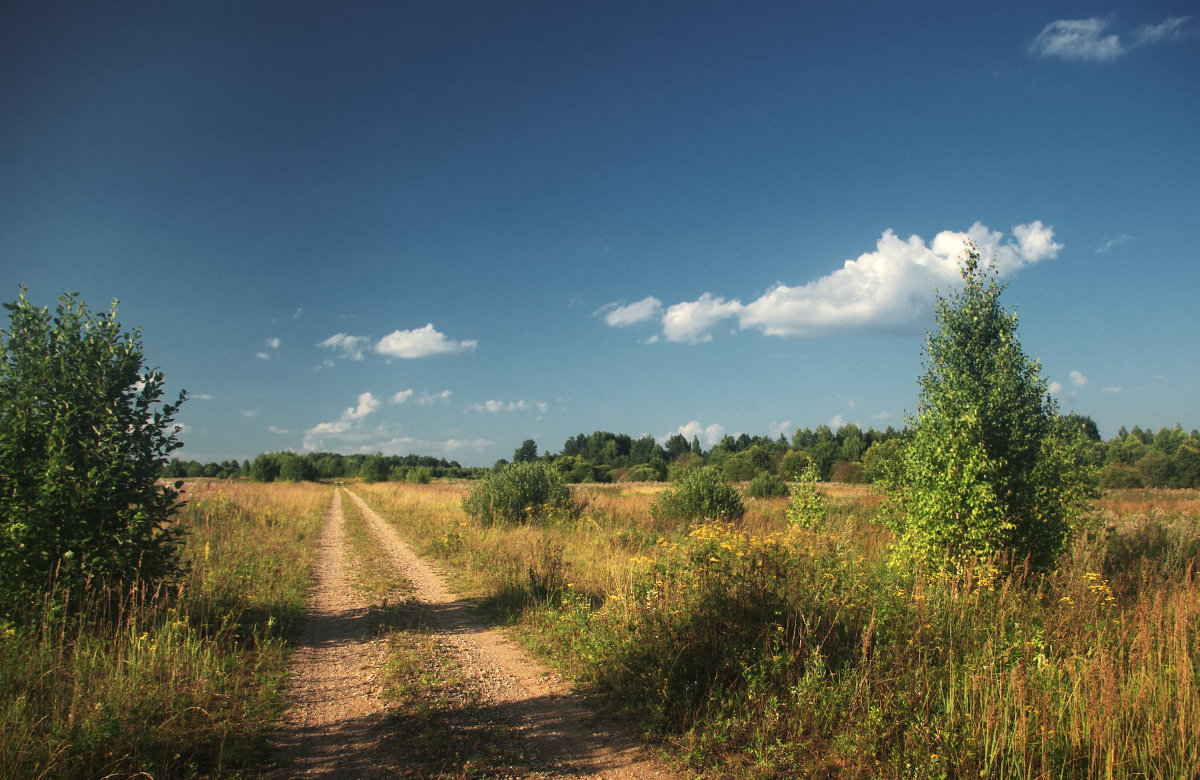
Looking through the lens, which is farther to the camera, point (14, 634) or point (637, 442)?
point (637, 442)

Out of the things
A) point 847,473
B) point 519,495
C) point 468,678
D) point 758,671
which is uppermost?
point 519,495

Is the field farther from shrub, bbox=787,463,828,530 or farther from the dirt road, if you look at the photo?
shrub, bbox=787,463,828,530

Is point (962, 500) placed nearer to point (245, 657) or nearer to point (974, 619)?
point (974, 619)

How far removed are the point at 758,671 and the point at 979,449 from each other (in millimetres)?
5442

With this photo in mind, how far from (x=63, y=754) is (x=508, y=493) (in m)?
14.1

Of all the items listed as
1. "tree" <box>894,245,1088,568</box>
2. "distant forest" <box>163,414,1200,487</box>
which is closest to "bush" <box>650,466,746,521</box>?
"distant forest" <box>163,414,1200,487</box>

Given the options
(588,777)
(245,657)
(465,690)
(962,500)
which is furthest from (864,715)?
(245,657)

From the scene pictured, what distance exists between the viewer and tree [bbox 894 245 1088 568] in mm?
8109

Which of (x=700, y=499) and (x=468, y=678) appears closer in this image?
(x=468, y=678)

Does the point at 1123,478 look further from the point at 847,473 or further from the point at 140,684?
the point at 140,684

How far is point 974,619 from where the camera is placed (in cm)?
578

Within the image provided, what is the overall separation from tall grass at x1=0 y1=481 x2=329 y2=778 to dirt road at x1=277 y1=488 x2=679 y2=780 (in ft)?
1.06

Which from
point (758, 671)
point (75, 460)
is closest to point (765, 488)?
point (758, 671)

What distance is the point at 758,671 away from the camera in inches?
194
